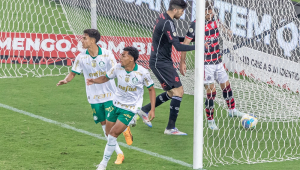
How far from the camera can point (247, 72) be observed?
783 centimetres

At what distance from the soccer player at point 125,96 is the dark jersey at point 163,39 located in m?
1.23

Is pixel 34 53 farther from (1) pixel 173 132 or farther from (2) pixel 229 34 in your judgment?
(2) pixel 229 34

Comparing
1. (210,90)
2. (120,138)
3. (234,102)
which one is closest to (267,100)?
(234,102)

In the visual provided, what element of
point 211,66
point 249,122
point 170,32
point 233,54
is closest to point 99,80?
point 170,32

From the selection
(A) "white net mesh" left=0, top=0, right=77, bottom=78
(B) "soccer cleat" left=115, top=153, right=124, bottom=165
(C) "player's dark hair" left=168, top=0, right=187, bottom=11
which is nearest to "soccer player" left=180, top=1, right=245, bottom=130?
(C) "player's dark hair" left=168, top=0, right=187, bottom=11

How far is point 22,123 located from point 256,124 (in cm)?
338

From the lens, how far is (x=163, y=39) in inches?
277

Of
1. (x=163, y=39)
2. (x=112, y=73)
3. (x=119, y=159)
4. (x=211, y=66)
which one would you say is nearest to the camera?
(x=112, y=73)

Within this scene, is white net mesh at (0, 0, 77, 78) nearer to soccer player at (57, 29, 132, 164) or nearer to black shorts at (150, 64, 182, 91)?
black shorts at (150, 64, 182, 91)

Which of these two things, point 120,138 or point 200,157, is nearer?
point 200,157

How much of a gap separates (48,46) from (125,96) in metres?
6.38

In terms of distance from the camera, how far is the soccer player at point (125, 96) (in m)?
5.48

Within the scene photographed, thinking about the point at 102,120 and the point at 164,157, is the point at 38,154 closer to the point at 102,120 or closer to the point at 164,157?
the point at 102,120

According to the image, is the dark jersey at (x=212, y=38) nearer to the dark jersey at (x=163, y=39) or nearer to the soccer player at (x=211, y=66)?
the soccer player at (x=211, y=66)
